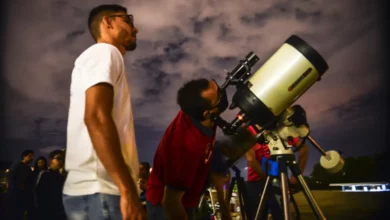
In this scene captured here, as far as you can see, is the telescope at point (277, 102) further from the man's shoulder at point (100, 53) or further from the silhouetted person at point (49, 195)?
the silhouetted person at point (49, 195)

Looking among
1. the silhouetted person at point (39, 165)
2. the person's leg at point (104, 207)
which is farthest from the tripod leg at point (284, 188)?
the silhouetted person at point (39, 165)

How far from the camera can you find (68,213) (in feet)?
3.62

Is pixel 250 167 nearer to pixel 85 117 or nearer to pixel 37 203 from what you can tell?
pixel 85 117

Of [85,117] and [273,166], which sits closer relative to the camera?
[85,117]

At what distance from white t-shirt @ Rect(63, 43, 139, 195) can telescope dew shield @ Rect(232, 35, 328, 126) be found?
107 cm

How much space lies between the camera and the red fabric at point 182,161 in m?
1.76

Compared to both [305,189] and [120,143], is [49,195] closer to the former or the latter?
[305,189]

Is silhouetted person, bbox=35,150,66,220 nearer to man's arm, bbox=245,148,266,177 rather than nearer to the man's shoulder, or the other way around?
man's arm, bbox=245,148,266,177

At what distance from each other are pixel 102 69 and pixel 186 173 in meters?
0.87

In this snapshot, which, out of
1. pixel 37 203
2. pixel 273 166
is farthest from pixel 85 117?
pixel 37 203

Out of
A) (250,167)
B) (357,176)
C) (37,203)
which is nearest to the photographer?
(250,167)

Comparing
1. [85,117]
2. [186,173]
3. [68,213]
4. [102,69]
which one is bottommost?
[68,213]

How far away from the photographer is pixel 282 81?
206cm

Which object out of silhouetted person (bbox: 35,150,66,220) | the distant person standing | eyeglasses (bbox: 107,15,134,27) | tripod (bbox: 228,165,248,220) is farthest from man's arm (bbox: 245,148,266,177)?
the distant person standing
